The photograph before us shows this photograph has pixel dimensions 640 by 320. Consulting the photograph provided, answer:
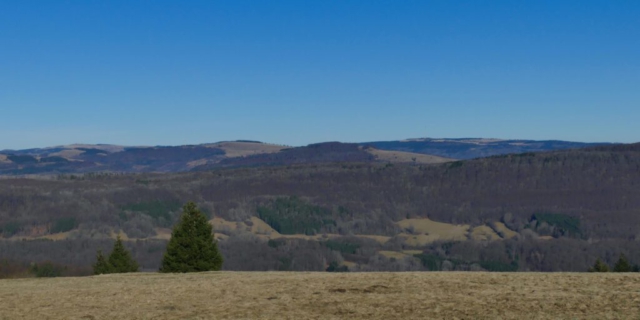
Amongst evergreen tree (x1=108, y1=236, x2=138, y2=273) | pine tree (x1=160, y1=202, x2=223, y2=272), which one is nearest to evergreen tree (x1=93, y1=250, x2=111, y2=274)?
evergreen tree (x1=108, y1=236, x2=138, y2=273)

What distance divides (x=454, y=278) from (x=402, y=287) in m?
3.70

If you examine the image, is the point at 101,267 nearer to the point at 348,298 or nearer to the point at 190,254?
the point at 190,254

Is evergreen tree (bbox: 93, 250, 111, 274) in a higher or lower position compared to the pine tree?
lower

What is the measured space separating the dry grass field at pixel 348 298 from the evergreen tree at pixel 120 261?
31.1 metres

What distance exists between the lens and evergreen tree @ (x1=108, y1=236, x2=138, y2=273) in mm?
70500

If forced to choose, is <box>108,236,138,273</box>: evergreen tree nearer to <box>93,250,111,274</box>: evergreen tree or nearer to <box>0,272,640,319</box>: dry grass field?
<box>93,250,111,274</box>: evergreen tree

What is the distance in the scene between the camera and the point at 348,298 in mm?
31422

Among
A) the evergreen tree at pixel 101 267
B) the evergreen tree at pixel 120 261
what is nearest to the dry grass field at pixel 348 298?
the evergreen tree at pixel 101 267

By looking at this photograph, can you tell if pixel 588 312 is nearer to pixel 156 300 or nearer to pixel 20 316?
pixel 156 300

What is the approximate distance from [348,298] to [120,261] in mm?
44950

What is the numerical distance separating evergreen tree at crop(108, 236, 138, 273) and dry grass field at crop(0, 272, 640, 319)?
31.1m

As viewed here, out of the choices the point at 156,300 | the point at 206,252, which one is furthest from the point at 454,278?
the point at 206,252

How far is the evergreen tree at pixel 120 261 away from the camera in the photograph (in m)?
70.5

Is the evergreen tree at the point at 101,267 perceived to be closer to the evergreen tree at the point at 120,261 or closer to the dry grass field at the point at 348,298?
the evergreen tree at the point at 120,261
